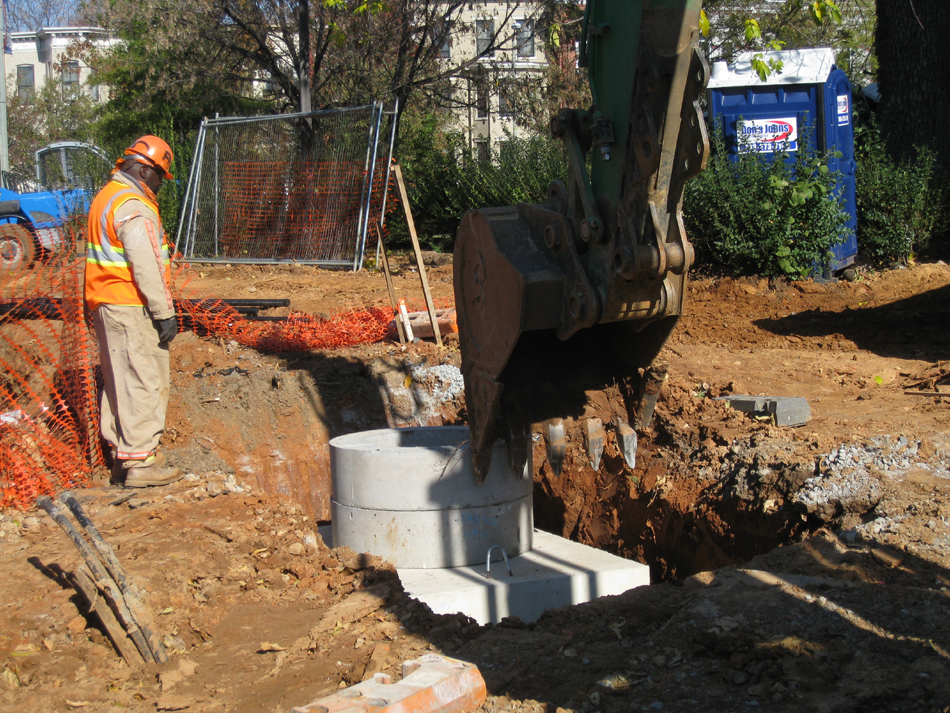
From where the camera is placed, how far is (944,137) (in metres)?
11.4

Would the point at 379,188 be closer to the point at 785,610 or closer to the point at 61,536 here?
the point at 61,536

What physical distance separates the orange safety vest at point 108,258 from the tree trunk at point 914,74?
33.5 ft

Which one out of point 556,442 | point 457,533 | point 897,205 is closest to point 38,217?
point 457,533

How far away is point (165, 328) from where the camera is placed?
5.50 m

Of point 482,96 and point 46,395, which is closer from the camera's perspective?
point 46,395

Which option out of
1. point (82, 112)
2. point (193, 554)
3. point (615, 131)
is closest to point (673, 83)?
point (615, 131)

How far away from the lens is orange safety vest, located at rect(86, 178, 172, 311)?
533 centimetres

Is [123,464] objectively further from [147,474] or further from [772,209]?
[772,209]

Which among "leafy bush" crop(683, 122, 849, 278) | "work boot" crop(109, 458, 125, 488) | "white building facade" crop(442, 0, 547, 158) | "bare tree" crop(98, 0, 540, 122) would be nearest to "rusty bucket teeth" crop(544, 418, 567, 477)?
"work boot" crop(109, 458, 125, 488)

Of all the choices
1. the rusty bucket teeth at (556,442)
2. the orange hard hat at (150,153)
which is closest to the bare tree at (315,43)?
the orange hard hat at (150,153)

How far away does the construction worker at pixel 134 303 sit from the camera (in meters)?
5.33

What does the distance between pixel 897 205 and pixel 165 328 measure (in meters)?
9.39

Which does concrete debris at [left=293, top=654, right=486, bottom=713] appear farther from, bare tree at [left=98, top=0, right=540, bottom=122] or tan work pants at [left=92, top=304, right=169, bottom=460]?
bare tree at [left=98, top=0, right=540, bottom=122]

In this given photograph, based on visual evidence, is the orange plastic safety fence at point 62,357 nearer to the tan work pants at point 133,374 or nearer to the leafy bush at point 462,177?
the tan work pants at point 133,374
